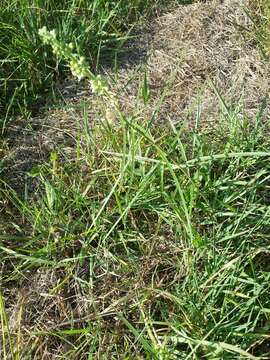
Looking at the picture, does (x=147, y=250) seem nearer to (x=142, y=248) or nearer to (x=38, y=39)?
(x=142, y=248)

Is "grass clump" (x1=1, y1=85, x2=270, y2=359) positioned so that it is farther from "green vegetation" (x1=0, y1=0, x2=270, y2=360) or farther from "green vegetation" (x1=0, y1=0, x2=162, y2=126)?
"green vegetation" (x1=0, y1=0, x2=162, y2=126)

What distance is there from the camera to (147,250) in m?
2.16

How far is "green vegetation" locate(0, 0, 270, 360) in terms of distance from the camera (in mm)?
1952

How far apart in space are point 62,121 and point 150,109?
0.41 metres

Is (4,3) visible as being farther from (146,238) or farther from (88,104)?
(146,238)

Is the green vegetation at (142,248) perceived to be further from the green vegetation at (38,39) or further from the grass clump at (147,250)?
the green vegetation at (38,39)

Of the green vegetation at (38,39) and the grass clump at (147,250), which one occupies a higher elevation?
the green vegetation at (38,39)

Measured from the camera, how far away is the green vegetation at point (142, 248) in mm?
1952

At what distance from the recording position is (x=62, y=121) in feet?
8.65

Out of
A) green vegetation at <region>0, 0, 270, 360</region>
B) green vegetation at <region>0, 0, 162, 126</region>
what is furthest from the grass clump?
green vegetation at <region>0, 0, 162, 126</region>

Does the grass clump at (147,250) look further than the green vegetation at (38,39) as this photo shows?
No

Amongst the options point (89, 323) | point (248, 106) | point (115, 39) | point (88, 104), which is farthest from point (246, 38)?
point (89, 323)

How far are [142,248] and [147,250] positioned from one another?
20 millimetres

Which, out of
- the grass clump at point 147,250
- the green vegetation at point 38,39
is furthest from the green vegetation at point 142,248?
the green vegetation at point 38,39
